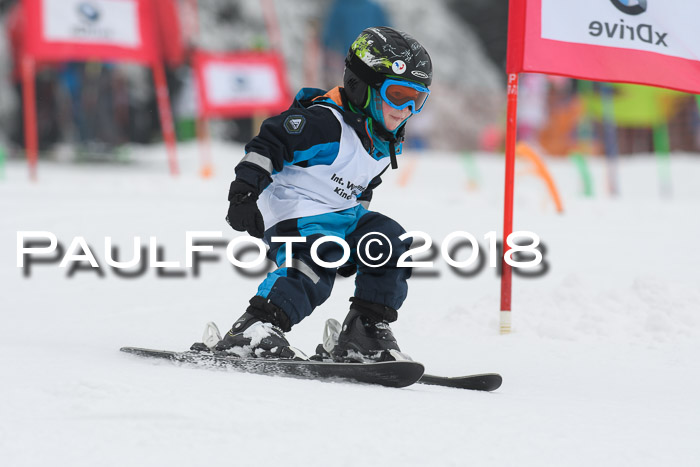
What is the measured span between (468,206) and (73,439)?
6.53 meters

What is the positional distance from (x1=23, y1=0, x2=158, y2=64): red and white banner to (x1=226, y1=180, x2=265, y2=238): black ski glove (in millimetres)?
6962

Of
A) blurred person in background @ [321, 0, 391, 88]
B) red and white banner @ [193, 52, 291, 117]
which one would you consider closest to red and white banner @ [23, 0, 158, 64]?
red and white banner @ [193, 52, 291, 117]

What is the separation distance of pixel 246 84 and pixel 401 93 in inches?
320

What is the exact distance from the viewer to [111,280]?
534cm

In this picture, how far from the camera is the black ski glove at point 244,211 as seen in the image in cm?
271

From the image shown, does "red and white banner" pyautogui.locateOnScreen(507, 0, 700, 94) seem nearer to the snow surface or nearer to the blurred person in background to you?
the snow surface

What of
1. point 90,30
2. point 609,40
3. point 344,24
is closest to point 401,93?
point 609,40

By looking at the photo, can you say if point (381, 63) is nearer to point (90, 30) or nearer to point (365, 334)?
point (365, 334)

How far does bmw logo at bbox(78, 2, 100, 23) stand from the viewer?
9203 mm

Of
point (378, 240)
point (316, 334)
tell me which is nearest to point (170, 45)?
point (316, 334)

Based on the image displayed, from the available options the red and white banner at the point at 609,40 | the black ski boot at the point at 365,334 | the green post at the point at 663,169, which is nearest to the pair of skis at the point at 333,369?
the black ski boot at the point at 365,334

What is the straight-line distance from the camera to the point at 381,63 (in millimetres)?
3000

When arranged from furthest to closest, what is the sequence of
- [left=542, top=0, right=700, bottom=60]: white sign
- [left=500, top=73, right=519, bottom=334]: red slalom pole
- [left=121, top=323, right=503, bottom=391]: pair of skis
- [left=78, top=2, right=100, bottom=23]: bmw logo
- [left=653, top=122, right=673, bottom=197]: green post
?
[left=653, top=122, right=673, bottom=197]: green post < [left=78, top=2, right=100, bottom=23]: bmw logo < [left=542, top=0, right=700, bottom=60]: white sign < [left=500, top=73, right=519, bottom=334]: red slalom pole < [left=121, top=323, right=503, bottom=391]: pair of skis

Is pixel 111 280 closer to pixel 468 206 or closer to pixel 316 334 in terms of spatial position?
pixel 316 334
